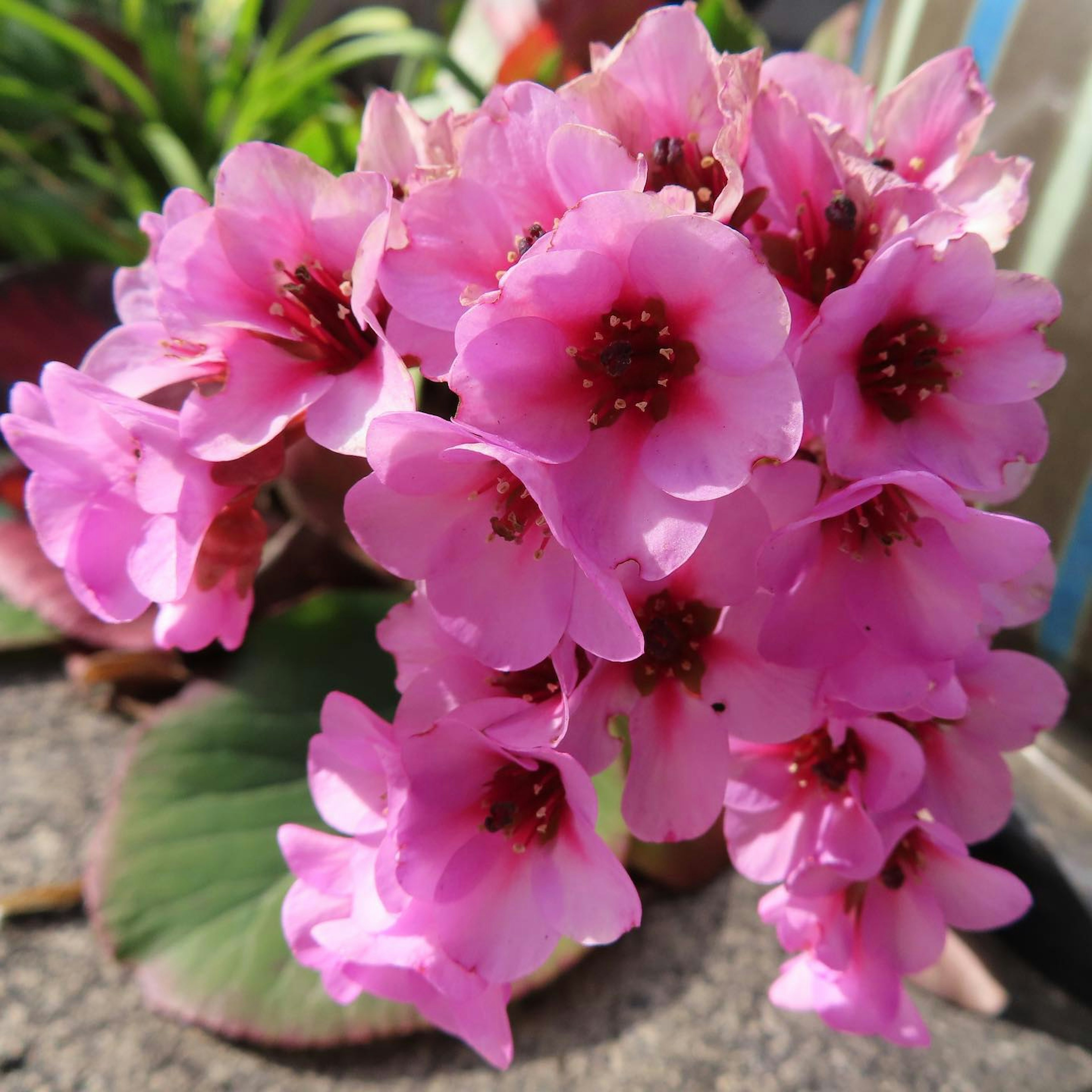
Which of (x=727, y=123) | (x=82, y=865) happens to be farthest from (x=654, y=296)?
(x=82, y=865)

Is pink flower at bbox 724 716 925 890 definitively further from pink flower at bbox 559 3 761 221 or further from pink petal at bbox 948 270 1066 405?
pink flower at bbox 559 3 761 221

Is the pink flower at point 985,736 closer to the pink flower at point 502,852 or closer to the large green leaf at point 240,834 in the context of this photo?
the pink flower at point 502,852

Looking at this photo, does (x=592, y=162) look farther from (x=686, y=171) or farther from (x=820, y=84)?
(x=820, y=84)

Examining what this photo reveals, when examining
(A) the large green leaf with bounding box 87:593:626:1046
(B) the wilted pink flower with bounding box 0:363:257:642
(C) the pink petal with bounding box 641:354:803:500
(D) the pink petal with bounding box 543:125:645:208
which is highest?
(D) the pink petal with bounding box 543:125:645:208

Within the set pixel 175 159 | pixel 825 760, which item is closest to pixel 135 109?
pixel 175 159

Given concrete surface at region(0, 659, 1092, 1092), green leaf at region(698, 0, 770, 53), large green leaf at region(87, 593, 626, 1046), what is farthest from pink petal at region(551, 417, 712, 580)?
green leaf at region(698, 0, 770, 53)
